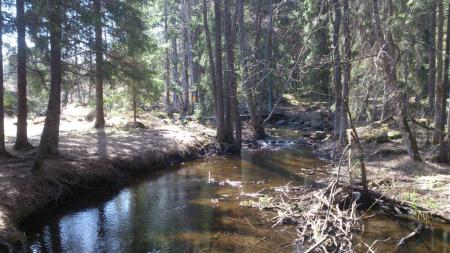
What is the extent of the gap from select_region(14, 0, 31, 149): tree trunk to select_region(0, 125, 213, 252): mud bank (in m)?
0.62

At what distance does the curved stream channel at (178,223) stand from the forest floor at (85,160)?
50 centimetres

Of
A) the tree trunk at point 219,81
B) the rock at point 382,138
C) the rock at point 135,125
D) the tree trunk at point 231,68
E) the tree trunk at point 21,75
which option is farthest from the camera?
the rock at point 135,125

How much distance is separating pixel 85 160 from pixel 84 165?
362mm

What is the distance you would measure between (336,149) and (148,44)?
32.4 feet

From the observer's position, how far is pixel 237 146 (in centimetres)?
2147

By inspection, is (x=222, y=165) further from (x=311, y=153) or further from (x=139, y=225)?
(x=139, y=225)

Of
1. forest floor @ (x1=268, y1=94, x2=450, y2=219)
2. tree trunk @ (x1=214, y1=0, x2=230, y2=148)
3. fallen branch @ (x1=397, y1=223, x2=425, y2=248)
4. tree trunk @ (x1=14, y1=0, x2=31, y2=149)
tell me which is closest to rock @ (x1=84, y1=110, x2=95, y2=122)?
tree trunk @ (x1=214, y1=0, x2=230, y2=148)

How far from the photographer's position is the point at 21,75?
42.8 feet

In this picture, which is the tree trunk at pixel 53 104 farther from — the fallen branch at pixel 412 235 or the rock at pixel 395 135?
the rock at pixel 395 135

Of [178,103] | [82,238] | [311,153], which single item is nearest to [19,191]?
[82,238]

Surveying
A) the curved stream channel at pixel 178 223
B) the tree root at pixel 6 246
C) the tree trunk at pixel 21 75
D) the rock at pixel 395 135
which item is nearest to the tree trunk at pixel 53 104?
the tree trunk at pixel 21 75

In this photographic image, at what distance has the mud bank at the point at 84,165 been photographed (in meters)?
10.0

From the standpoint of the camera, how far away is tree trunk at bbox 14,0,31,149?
1227 cm

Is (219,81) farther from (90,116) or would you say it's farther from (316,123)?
(316,123)
